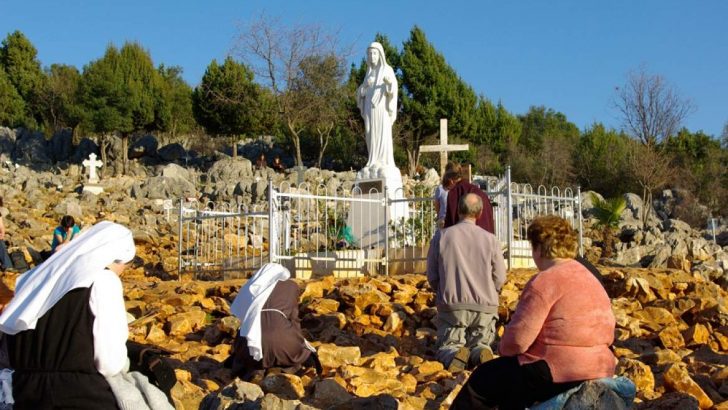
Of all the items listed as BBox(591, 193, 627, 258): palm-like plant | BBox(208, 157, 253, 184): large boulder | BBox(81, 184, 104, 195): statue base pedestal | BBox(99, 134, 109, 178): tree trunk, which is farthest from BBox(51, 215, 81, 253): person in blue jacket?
BBox(99, 134, 109, 178): tree trunk

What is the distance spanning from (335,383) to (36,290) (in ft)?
7.56

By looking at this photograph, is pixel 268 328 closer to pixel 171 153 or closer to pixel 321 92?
pixel 321 92

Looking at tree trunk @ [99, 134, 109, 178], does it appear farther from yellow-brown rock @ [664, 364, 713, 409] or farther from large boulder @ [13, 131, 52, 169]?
yellow-brown rock @ [664, 364, 713, 409]

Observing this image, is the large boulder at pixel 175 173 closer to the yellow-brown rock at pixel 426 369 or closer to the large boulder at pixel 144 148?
the large boulder at pixel 144 148

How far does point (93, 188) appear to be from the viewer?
89.1 feet

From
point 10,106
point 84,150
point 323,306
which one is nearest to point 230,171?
point 84,150

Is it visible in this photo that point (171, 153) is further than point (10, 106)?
No

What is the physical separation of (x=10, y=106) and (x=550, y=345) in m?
49.5

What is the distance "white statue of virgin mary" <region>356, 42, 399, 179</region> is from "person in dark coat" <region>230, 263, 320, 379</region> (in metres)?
7.54

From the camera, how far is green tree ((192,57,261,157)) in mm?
39656

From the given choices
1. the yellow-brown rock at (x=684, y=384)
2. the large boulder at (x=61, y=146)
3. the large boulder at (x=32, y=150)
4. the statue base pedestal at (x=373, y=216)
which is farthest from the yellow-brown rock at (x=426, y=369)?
the large boulder at (x=61, y=146)

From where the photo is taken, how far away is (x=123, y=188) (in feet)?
92.3

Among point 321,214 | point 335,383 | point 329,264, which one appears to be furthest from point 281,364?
point 321,214

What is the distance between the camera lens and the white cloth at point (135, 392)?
3387 mm
